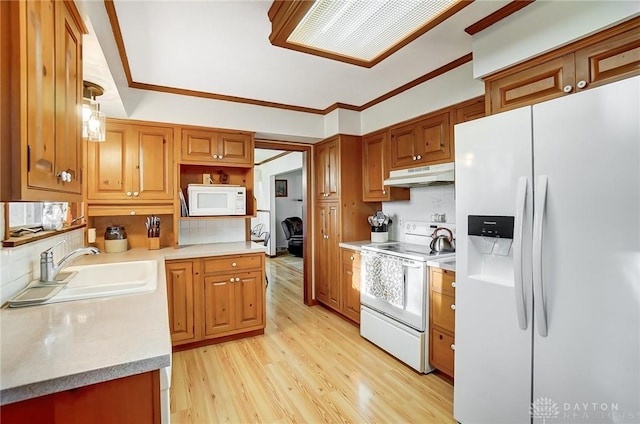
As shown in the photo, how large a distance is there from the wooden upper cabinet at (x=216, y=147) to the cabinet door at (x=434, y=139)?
175cm

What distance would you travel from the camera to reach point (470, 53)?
232 cm

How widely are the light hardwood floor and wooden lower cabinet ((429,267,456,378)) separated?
0.17 m

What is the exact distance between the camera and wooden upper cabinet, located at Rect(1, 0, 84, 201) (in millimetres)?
792

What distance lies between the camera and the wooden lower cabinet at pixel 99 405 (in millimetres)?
790

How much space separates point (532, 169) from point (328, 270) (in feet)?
8.96

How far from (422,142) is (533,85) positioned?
1170 mm

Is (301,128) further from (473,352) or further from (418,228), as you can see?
(473,352)

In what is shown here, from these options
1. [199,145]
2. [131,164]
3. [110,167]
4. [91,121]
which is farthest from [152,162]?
[91,121]

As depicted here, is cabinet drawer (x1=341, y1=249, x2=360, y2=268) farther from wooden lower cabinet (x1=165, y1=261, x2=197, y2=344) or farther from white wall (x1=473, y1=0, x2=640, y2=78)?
white wall (x1=473, y1=0, x2=640, y2=78)

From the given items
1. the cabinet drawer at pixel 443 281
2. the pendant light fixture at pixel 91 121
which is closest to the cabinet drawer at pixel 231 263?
the pendant light fixture at pixel 91 121

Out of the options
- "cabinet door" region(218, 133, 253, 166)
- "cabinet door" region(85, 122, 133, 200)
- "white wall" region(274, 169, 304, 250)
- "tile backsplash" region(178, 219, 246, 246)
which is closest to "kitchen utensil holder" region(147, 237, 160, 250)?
"tile backsplash" region(178, 219, 246, 246)

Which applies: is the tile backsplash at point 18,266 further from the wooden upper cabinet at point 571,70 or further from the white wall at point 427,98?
the white wall at point 427,98

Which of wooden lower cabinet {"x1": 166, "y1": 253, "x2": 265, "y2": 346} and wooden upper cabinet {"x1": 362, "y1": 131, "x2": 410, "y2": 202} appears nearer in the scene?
wooden lower cabinet {"x1": 166, "y1": 253, "x2": 265, "y2": 346}

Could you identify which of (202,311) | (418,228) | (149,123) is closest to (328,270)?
(418,228)
